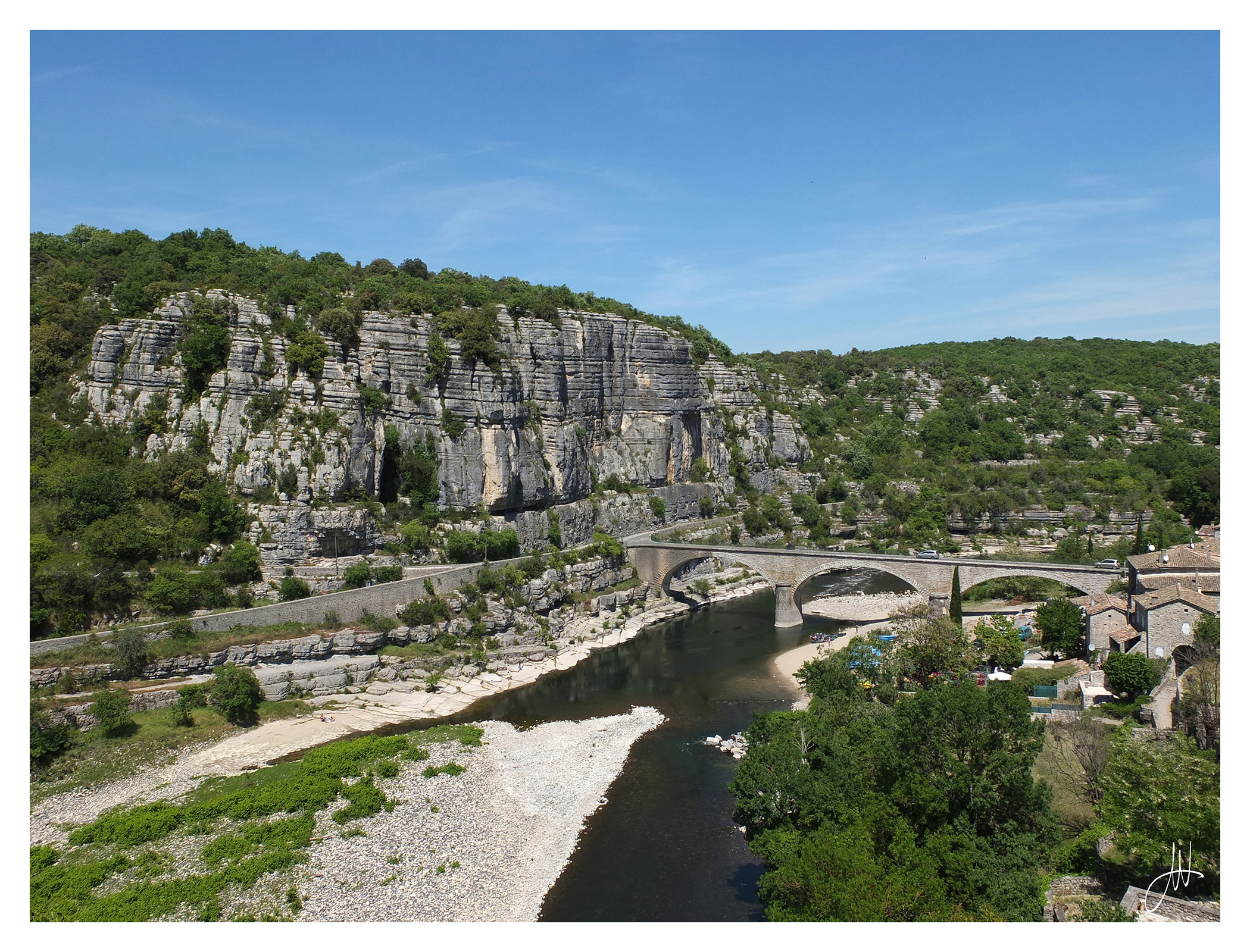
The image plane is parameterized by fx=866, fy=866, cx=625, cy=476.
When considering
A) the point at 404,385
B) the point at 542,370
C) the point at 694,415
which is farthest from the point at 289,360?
the point at 694,415

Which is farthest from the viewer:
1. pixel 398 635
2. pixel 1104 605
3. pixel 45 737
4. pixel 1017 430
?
pixel 1017 430

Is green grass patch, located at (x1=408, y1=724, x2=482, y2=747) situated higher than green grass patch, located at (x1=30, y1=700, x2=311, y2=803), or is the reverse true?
green grass patch, located at (x1=30, y1=700, x2=311, y2=803)

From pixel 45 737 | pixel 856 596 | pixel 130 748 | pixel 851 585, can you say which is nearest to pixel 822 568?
pixel 856 596

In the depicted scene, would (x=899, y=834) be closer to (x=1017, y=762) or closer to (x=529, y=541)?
(x=1017, y=762)

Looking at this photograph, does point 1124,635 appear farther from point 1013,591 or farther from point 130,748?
point 130,748

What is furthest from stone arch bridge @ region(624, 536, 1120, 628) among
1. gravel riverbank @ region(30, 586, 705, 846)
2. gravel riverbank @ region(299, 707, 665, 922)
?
gravel riverbank @ region(299, 707, 665, 922)

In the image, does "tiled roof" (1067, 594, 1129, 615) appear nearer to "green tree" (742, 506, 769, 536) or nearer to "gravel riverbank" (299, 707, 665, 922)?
"gravel riverbank" (299, 707, 665, 922)
